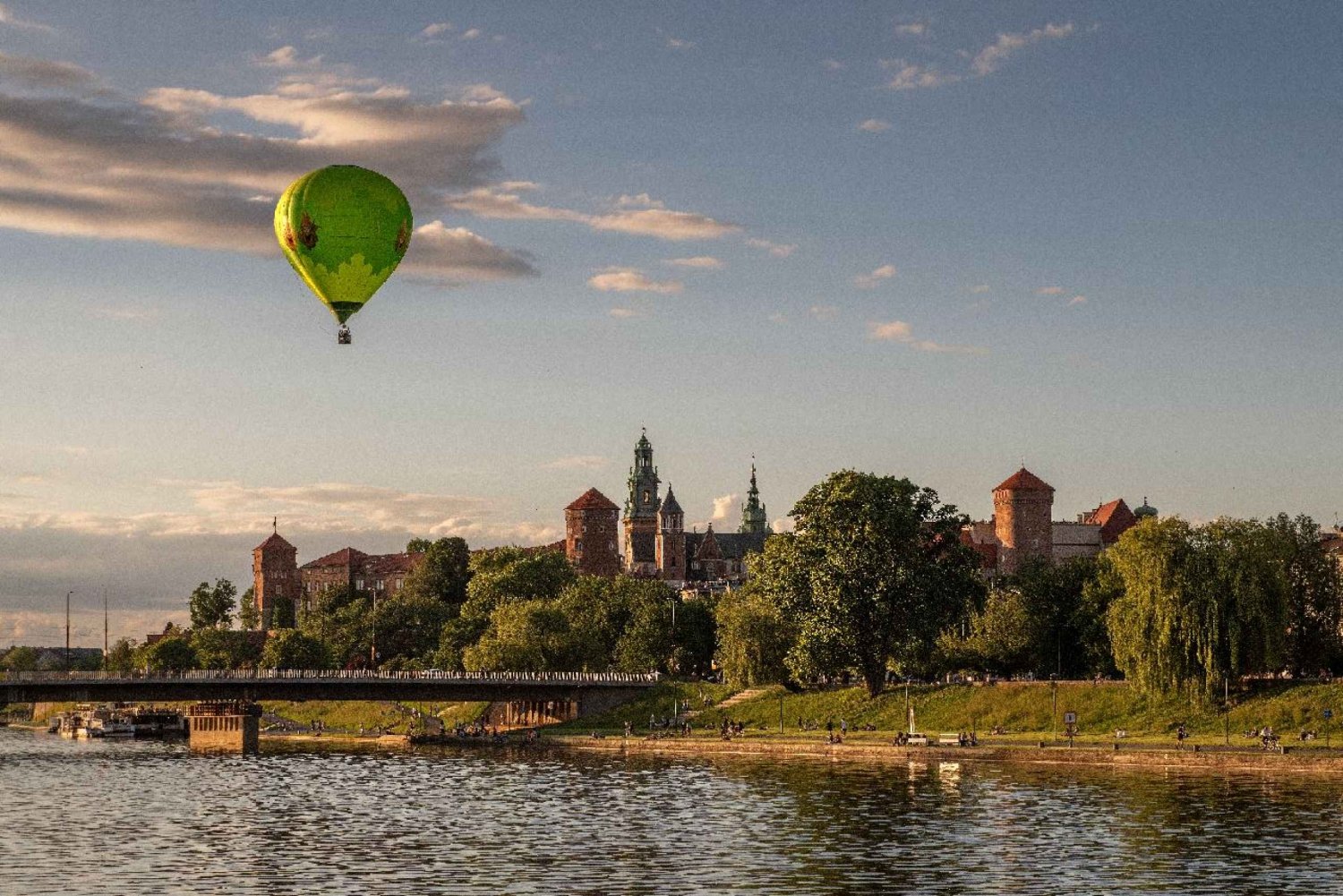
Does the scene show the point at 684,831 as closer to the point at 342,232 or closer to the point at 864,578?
the point at 342,232

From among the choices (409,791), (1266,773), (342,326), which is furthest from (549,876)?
(1266,773)

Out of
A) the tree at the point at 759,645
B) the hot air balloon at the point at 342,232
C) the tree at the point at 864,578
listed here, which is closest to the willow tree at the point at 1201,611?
the tree at the point at 864,578

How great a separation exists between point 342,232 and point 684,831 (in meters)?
29.1

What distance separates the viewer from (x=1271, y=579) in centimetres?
11112

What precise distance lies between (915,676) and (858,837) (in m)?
71.9

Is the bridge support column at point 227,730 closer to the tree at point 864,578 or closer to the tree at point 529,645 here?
the tree at point 529,645

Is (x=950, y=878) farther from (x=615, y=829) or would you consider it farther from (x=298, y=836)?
(x=298, y=836)

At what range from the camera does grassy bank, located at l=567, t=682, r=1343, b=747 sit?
356 feet

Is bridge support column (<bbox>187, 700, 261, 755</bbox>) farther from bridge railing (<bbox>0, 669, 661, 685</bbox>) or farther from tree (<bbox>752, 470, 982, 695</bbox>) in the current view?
tree (<bbox>752, 470, 982, 695</bbox>)

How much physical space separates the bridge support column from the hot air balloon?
76.0 meters

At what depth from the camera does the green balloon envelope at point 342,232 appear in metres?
79.2

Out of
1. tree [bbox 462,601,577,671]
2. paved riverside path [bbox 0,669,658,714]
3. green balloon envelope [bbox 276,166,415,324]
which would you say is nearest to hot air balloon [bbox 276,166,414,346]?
green balloon envelope [bbox 276,166,415,324]

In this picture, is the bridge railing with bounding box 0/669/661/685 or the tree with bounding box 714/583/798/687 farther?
the tree with bounding box 714/583/798/687

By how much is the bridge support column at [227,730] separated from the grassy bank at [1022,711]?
1059 inches
